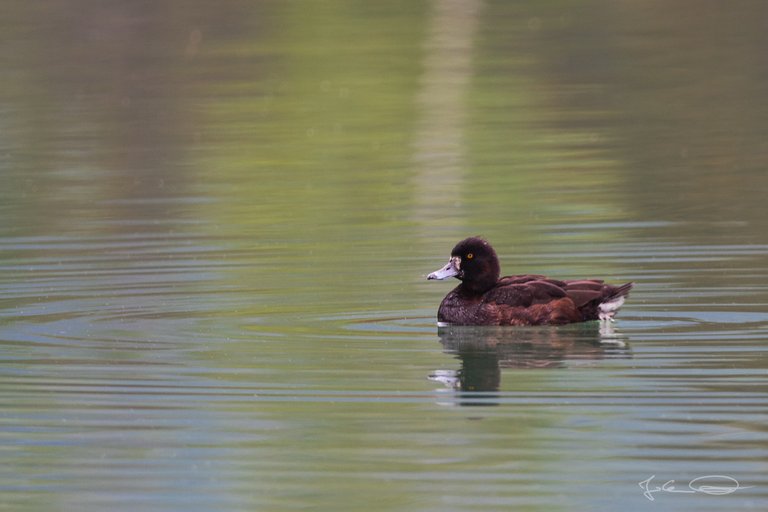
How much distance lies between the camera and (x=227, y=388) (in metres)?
9.80

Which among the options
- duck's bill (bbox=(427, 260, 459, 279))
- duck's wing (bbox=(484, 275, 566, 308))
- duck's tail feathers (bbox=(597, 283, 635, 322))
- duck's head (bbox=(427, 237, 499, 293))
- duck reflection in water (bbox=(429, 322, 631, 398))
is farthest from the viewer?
duck's head (bbox=(427, 237, 499, 293))

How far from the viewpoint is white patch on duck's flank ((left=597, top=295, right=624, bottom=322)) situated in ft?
36.9

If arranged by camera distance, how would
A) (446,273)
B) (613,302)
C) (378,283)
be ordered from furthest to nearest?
(378,283) < (446,273) < (613,302)

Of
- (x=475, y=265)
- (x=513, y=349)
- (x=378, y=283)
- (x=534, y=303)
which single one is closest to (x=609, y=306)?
(x=534, y=303)

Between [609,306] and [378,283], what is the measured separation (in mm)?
2116

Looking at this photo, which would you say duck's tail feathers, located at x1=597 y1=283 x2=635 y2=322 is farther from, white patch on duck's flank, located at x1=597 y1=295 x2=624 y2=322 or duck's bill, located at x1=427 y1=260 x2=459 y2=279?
duck's bill, located at x1=427 y1=260 x2=459 y2=279

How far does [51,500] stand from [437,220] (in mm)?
8385

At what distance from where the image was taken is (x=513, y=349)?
1089 centimetres
